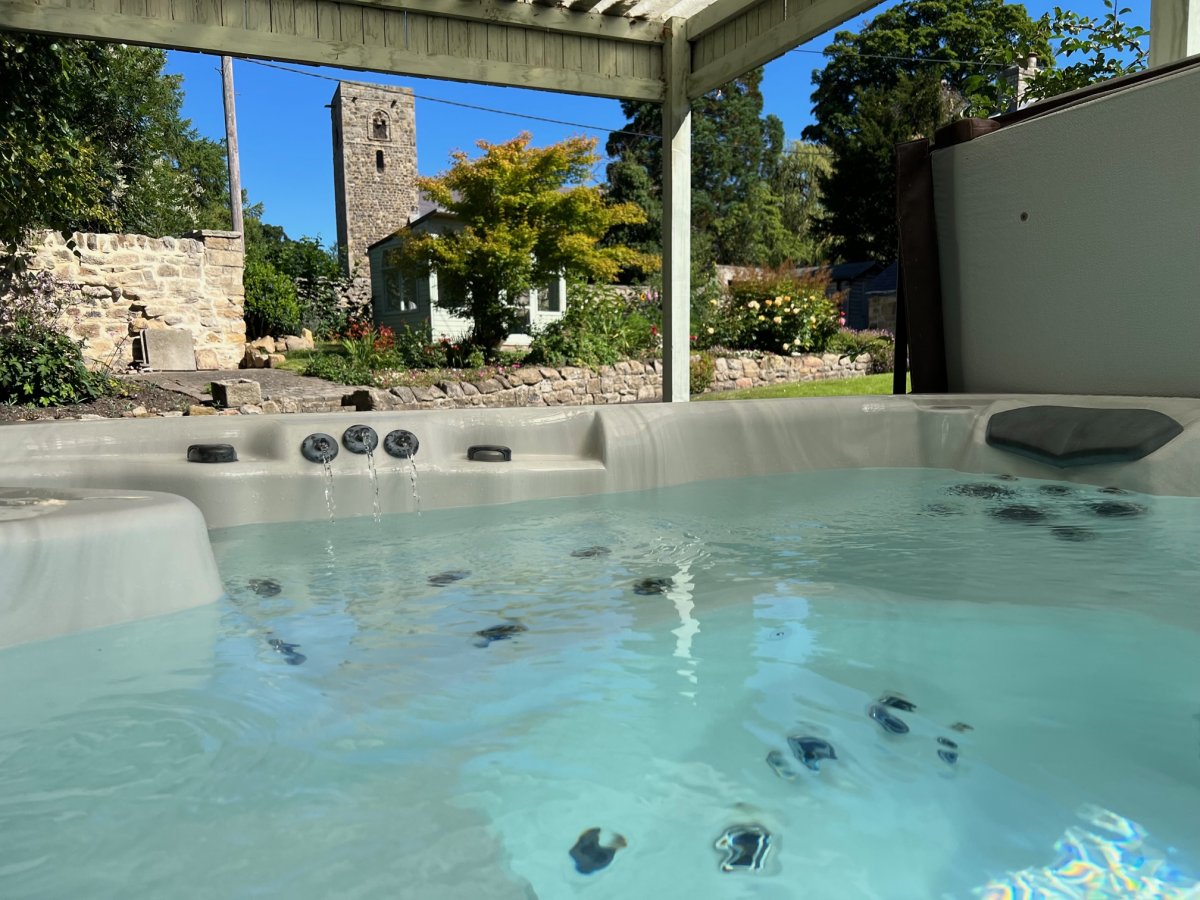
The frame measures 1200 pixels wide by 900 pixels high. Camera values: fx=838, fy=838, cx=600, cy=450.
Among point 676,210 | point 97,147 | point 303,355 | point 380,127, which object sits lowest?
point 303,355

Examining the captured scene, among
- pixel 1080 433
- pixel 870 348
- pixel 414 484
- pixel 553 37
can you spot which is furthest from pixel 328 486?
pixel 870 348

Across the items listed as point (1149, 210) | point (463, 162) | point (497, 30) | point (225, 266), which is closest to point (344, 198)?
point (225, 266)

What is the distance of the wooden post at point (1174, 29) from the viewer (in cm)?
305

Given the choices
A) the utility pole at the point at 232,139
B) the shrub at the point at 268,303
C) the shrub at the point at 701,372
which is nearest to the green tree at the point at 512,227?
the shrub at the point at 701,372

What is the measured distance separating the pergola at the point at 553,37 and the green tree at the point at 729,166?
17510 millimetres

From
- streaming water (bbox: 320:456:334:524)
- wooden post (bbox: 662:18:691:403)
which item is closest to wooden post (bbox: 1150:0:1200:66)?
wooden post (bbox: 662:18:691:403)

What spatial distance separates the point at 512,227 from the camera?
982 cm

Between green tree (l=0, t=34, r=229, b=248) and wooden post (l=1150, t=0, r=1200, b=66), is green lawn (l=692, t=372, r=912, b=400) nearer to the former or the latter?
wooden post (l=1150, t=0, r=1200, b=66)

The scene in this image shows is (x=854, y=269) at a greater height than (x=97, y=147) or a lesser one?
lesser

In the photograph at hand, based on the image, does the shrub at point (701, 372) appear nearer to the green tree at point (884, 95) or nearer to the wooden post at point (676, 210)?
the wooden post at point (676, 210)

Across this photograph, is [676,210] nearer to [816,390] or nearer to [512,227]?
[816,390]

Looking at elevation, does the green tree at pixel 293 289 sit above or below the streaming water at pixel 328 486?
above

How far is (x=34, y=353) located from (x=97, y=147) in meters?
8.14

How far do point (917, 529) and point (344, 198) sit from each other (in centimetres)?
2270
